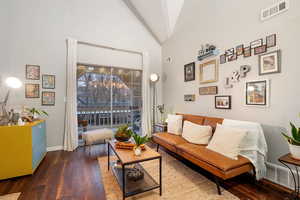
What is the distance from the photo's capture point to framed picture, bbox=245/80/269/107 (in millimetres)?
2092

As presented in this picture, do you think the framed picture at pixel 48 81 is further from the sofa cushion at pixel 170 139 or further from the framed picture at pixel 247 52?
the framed picture at pixel 247 52

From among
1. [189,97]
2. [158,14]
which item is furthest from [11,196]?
[158,14]

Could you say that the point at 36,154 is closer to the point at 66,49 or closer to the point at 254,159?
the point at 66,49

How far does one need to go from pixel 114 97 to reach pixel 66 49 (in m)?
1.74

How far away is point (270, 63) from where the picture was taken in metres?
2.04

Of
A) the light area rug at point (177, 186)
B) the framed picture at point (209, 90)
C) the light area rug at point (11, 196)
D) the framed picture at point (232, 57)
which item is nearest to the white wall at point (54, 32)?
the light area rug at point (11, 196)

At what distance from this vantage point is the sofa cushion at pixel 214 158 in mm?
1703

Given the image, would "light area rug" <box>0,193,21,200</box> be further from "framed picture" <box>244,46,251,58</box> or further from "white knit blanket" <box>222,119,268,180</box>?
"framed picture" <box>244,46,251,58</box>

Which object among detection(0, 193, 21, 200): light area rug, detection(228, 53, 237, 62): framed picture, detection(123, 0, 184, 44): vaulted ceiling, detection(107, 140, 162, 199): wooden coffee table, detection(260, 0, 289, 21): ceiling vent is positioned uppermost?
detection(123, 0, 184, 44): vaulted ceiling

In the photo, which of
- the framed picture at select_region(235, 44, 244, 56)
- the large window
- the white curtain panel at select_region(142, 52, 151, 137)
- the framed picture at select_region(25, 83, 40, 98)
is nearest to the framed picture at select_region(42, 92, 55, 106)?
the framed picture at select_region(25, 83, 40, 98)

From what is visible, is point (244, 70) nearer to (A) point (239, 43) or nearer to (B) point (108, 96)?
(A) point (239, 43)

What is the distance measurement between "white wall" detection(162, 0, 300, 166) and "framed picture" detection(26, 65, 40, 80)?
3554 mm

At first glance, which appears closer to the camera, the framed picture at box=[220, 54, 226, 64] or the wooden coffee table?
the wooden coffee table

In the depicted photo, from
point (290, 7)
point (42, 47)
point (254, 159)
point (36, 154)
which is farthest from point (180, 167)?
point (42, 47)
